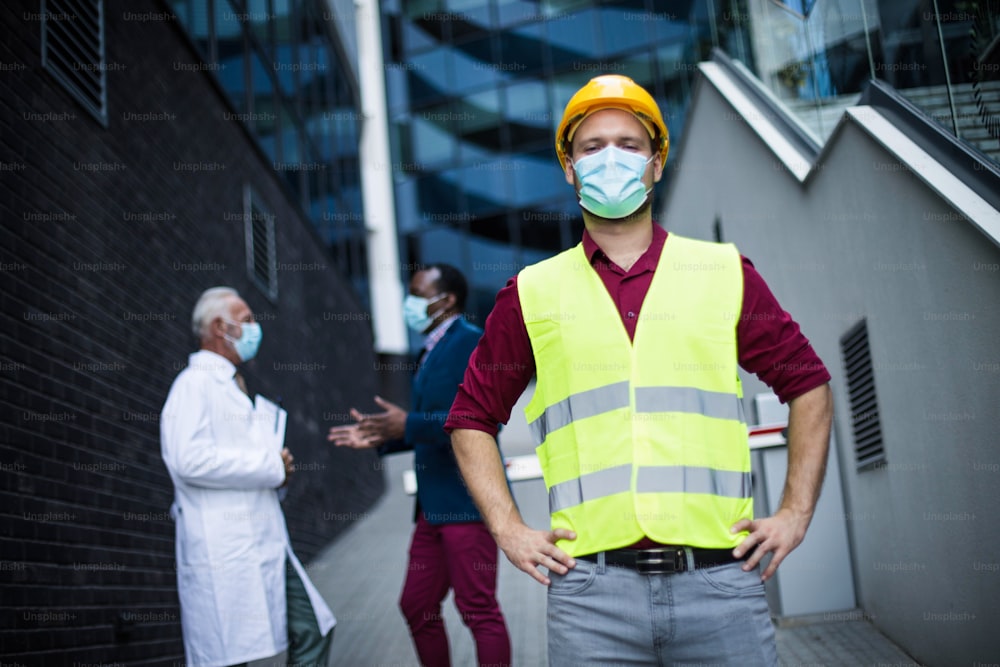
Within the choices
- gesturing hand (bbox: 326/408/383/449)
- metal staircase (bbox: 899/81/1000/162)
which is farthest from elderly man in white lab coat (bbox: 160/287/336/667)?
metal staircase (bbox: 899/81/1000/162)

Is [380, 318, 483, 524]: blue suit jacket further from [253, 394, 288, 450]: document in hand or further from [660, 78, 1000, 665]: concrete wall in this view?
[660, 78, 1000, 665]: concrete wall

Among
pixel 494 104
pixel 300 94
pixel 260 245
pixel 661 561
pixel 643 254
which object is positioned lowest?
pixel 661 561

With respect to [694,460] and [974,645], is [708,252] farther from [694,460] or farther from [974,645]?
[974,645]

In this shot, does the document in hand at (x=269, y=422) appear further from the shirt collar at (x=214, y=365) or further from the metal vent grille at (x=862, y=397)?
the metal vent grille at (x=862, y=397)

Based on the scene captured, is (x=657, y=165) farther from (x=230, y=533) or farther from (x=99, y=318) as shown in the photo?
(x=99, y=318)

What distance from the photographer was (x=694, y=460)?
90.3 inches

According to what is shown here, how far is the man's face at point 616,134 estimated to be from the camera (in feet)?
8.55

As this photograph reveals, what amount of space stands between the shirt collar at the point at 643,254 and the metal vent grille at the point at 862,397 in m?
3.11

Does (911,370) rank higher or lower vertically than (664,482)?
higher

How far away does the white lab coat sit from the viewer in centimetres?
415

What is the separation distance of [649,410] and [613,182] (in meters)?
0.60

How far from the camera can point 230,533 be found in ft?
14.0

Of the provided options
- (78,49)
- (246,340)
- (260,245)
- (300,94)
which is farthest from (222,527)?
(300,94)

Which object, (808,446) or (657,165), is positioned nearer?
(808,446)
